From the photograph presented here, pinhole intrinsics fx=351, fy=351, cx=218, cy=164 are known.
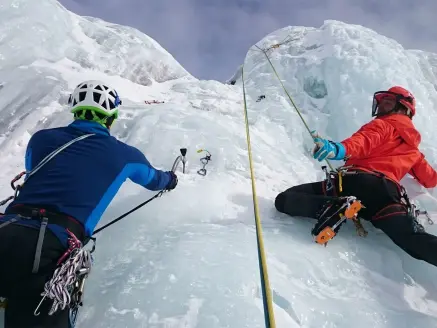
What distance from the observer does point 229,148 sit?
5.24 m

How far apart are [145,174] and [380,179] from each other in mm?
2069

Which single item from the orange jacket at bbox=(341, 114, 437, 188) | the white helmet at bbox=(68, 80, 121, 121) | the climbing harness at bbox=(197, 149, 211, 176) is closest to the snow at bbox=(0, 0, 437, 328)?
the climbing harness at bbox=(197, 149, 211, 176)

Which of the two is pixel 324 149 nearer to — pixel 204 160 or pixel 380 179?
pixel 380 179

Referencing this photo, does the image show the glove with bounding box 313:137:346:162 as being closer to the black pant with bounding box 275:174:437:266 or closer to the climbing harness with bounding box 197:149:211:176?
the black pant with bounding box 275:174:437:266

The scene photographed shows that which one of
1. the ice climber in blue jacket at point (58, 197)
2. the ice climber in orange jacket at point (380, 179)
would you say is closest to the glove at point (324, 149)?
the ice climber in orange jacket at point (380, 179)

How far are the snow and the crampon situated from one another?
10cm

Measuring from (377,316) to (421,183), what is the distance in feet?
7.20

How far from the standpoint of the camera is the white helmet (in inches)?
94.8

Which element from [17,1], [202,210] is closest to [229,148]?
[202,210]

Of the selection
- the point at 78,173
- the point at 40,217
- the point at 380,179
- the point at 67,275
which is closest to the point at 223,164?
A: the point at 380,179

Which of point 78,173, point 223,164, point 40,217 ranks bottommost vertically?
point 40,217

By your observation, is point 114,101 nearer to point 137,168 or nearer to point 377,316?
point 137,168

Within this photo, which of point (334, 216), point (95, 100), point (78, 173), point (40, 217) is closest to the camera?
point (40, 217)

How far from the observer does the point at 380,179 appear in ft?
10.3
